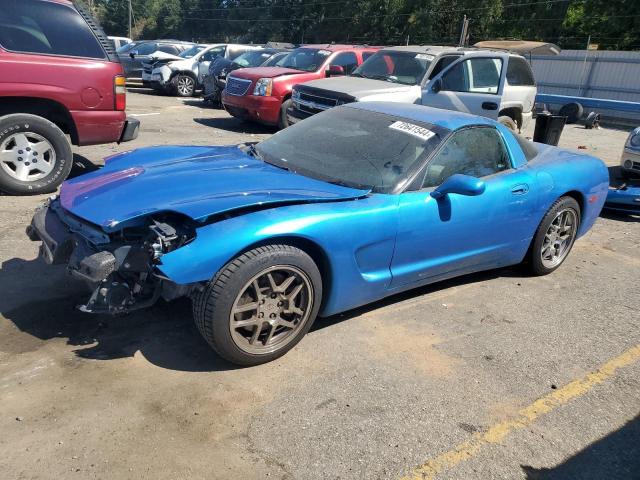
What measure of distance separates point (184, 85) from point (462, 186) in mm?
14654

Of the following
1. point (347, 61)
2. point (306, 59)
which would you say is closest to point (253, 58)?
point (306, 59)

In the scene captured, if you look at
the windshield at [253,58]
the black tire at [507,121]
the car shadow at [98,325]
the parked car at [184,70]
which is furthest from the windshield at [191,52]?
the car shadow at [98,325]

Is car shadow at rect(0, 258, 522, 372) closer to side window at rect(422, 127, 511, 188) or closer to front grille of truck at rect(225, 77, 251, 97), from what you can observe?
side window at rect(422, 127, 511, 188)

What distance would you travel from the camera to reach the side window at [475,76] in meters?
9.36

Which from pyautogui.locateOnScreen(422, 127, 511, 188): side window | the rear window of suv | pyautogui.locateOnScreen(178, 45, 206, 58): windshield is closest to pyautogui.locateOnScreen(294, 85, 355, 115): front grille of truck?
the rear window of suv

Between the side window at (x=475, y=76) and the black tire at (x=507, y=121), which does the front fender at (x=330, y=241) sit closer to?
the side window at (x=475, y=76)

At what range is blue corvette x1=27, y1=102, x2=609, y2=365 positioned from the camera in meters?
2.99

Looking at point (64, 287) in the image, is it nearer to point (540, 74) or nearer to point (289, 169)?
point (289, 169)

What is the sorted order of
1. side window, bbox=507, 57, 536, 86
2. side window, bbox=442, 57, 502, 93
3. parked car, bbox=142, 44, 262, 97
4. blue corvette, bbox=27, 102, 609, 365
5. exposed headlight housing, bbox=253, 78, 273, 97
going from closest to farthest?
blue corvette, bbox=27, 102, 609, 365 → side window, bbox=442, 57, 502, 93 → side window, bbox=507, 57, 536, 86 → exposed headlight housing, bbox=253, 78, 273, 97 → parked car, bbox=142, 44, 262, 97

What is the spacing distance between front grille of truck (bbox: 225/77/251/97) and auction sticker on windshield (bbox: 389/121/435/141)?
7.40 metres

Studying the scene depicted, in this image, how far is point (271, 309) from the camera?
126 inches

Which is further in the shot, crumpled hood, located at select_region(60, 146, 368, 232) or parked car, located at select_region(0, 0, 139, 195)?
parked car, located at select_region(0, 0, 139, 195)

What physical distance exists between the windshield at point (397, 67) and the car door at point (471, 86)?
340mm

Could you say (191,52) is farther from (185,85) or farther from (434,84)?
(434,84)
